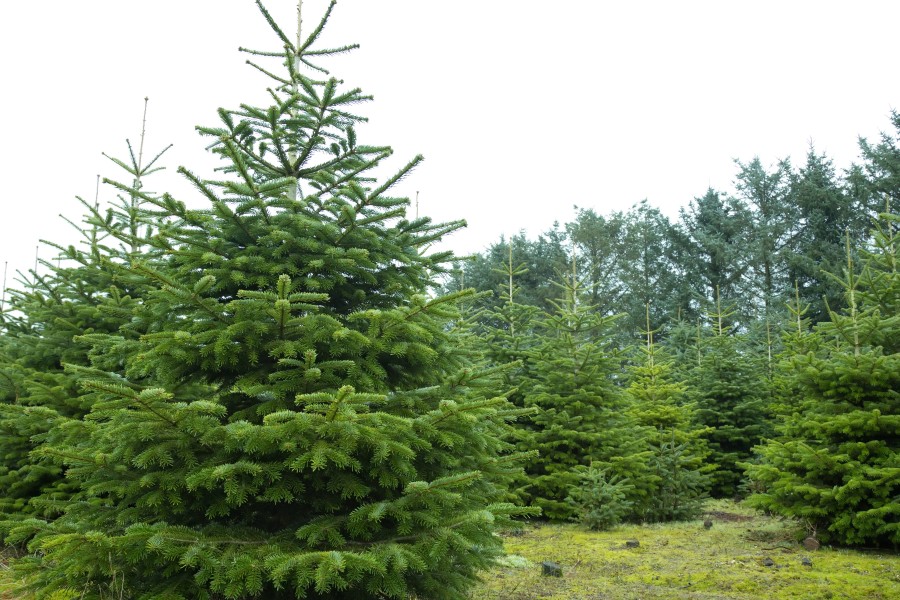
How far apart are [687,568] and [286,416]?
17.8 feet

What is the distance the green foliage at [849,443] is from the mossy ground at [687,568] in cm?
42

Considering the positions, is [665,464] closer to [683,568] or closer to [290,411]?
[683,568]

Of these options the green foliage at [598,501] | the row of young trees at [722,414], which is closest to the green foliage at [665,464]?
the row of young trees at [722,414]

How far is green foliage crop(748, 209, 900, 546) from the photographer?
7.05 metres

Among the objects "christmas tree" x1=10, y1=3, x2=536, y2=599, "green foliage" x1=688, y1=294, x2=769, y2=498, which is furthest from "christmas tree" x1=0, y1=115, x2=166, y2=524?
"green foliage" x1=688, y1=294, x2=769, y2=498

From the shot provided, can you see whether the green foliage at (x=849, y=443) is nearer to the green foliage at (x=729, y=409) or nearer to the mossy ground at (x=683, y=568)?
the mossy ground at (x=683, y=568)

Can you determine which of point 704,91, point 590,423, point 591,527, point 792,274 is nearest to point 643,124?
point 704,91

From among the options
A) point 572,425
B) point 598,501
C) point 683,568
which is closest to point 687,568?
point 683,568

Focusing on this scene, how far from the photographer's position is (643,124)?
Answer: 24781 mm

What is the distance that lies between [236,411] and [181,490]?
0.61m

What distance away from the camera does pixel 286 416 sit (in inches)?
131

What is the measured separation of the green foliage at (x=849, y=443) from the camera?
705cm

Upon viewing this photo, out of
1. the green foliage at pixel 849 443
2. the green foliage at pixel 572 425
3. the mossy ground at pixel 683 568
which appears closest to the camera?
the mossy ground at pixel 683 568

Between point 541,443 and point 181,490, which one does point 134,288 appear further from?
point 541,443
